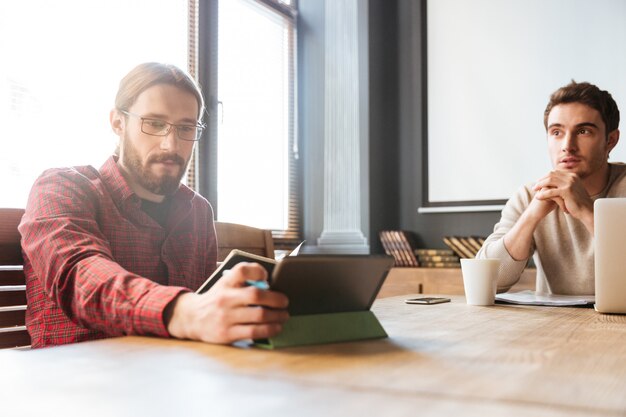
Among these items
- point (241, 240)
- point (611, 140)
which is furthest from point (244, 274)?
point (611, 140)

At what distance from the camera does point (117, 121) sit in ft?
5.23

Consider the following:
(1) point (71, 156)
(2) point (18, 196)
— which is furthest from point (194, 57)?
(2) point (18, 196)

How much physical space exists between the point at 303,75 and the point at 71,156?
6.65 ft

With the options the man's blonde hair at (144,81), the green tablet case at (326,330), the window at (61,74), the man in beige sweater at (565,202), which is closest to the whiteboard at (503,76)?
the man in beige sweater at (565,202)

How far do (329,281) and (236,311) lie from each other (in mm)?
124

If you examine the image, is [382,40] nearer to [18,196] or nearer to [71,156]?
[71,156]

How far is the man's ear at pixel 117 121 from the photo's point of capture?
157cm

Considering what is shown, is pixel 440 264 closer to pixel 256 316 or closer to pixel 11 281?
pixel 11 281

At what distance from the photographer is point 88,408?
0.50m

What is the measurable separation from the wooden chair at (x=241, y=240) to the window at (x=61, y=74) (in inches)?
25.0

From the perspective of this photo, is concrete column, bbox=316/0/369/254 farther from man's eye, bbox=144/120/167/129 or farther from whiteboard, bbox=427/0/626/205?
man's eye, bbox=144/120/167/129

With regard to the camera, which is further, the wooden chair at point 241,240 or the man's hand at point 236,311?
the wooden chair at point 241,240

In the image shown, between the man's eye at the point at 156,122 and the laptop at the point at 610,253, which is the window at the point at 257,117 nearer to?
the man's eye at the point at 156,122

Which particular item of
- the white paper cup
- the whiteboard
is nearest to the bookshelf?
the whiteboard
